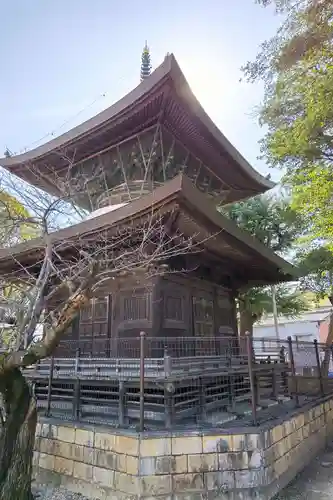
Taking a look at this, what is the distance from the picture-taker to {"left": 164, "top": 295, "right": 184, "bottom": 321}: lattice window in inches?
285

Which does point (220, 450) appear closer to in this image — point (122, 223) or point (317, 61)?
point (122, 223)

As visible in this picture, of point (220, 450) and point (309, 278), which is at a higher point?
point (309, 278)

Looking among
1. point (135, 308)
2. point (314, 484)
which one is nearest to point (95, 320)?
point (135, 308)

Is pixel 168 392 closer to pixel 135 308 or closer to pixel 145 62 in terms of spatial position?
pixel 135 308

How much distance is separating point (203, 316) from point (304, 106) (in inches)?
232

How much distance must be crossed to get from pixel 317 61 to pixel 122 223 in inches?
213

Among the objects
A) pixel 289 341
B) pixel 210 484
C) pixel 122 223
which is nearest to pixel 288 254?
pixel 289 341

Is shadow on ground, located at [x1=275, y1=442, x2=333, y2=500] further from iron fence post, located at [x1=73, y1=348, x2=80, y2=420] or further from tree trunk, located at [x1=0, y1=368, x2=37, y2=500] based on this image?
tree trunk, located at [x1=0, y1=368, x2=37, y2=500]

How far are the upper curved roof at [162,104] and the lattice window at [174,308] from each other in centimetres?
425

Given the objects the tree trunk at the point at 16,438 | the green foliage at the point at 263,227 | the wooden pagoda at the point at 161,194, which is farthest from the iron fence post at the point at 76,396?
the green foliage at the point at 263,227

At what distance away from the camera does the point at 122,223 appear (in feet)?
20.5

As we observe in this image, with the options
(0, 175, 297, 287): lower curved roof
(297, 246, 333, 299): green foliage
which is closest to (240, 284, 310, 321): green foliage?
(297, 246, 333, 299): green foliage

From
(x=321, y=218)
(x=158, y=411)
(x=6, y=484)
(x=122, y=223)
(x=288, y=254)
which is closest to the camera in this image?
(x=6, y=484)

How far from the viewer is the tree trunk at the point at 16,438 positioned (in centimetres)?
432
